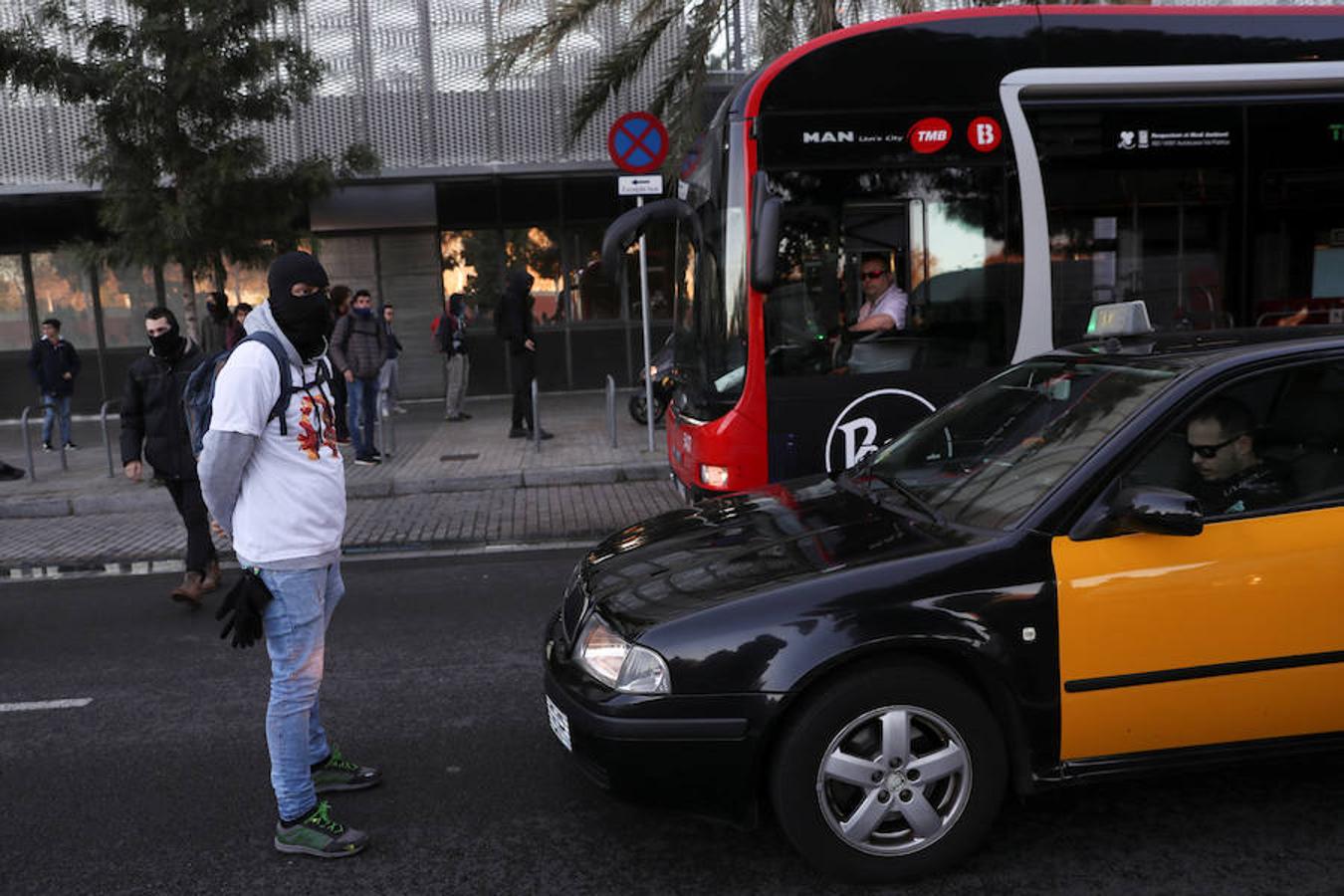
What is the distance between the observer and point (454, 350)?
14711 millimetres

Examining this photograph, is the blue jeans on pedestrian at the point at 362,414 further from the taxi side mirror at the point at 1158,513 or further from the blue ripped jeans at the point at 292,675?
the taxi side mirror at the point at 1158,513

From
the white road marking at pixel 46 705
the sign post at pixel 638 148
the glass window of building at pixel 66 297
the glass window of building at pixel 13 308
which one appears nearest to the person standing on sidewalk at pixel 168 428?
the white road marking at pixel 46 705

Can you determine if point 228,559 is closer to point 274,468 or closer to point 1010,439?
point 274,468

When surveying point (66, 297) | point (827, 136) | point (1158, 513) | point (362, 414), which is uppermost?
point (827, 136)

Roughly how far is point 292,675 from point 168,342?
3968 millimetres

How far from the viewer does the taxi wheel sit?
2.97 meters

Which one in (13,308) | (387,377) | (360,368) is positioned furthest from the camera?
(13,308)

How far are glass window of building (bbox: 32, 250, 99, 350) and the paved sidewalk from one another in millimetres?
4108

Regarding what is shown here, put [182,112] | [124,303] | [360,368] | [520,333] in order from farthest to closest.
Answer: [124,303]
[520,333]
[360,368]
[182,112]

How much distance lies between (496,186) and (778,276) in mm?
11730

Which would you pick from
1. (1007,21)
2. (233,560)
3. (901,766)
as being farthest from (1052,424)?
(233,560)

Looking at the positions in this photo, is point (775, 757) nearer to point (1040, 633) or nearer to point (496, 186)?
point (1040, 633)

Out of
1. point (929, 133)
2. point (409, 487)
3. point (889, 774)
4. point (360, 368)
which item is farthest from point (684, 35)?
point (889, 774)

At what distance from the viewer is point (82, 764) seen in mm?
4250
